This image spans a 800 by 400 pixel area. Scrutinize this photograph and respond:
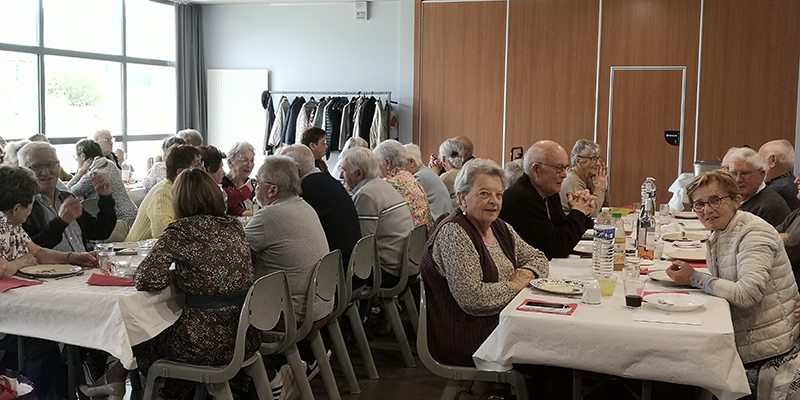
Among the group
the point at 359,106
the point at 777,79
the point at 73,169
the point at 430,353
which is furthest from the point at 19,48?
the point at 777,79

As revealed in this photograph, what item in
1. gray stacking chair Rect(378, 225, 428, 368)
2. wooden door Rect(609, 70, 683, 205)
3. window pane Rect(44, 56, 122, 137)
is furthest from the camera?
wooden door Rect(609, 70, 683, 205)

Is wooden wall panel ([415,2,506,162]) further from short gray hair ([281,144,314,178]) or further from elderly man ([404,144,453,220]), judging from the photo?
short gray hair ([281,144,314,178])

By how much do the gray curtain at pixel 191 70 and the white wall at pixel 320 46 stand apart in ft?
0.44

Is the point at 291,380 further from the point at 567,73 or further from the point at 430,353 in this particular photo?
the point at 567,73

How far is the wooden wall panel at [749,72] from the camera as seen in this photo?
8.87 m

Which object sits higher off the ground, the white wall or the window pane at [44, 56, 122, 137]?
the white wall

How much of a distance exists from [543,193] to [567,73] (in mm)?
5792

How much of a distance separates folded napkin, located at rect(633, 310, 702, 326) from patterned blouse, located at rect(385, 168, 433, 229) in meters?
2.62

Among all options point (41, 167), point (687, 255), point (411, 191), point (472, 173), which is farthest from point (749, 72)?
point (41, 167)

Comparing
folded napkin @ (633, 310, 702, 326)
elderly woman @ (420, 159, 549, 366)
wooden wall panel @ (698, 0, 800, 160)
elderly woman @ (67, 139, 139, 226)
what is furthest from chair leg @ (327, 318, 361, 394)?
wooden wall panel @ (698, 0, 800, 160)

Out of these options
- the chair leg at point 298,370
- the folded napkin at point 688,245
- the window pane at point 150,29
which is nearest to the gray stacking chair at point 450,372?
the chair leg at point 298,370

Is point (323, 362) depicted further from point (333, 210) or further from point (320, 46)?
point (320, 46)

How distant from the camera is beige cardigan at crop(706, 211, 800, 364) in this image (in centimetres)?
294

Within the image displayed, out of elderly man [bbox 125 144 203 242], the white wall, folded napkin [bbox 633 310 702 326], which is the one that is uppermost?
the white wall
